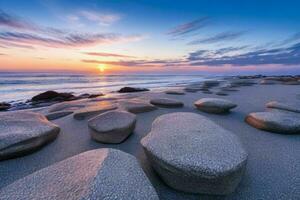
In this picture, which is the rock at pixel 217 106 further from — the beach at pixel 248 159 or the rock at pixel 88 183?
the rock at pixel 88 183

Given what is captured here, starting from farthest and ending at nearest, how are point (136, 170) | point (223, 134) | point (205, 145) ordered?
point (223, 134) < point (205, 145) < point (136, 170)

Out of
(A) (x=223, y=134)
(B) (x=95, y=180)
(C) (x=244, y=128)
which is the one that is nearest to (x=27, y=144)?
(B) (x=95, y=180)

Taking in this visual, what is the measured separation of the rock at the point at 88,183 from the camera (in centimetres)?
115

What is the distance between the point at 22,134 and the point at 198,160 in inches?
77.3

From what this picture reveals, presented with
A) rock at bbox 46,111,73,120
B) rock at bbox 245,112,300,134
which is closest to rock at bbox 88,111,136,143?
rock at bbox 46,111,73,120

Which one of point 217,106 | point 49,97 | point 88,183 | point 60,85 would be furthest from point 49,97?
point 60,85

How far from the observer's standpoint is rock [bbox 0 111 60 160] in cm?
200

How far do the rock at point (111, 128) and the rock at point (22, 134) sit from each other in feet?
1.85

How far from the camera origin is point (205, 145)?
5.65ft

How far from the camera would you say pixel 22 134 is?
2107 mm

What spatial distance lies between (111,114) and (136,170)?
1.43 meters

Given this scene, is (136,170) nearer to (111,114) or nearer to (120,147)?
(120,147)

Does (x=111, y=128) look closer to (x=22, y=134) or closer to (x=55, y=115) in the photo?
(x=22, y=134)

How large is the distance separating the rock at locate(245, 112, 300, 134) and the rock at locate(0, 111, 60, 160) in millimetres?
3129
